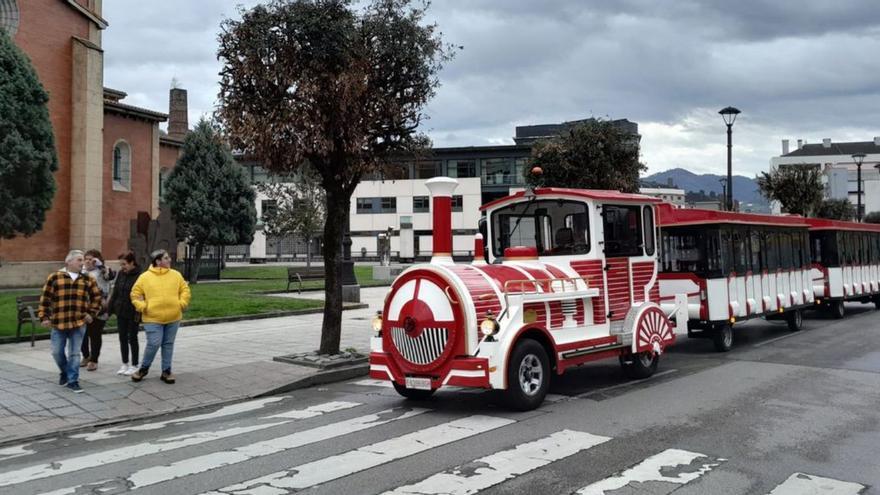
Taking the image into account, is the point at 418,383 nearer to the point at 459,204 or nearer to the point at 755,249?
the point at 755,249

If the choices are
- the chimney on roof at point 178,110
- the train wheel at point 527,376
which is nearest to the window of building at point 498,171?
the chimney on roof at point 178,110

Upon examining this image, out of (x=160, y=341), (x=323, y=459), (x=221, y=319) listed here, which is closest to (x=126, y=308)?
(x=160, y=341)

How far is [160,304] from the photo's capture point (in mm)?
9133

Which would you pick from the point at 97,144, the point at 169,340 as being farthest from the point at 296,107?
the point at 97,144

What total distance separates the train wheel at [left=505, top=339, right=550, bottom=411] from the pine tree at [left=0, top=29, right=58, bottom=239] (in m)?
23.5

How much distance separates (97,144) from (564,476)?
3059 centimetres

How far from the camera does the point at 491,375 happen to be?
712cm

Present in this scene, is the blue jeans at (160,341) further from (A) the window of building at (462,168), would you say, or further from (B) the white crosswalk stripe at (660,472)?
(A) the window of building at (462,168)

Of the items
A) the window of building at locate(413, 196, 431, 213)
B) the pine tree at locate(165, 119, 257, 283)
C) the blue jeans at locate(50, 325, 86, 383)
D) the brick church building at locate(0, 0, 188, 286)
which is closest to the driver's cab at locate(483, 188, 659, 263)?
the blue jeans at locate(50, 325, 86, 383)

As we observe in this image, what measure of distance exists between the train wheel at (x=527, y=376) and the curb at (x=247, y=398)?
3.56 m

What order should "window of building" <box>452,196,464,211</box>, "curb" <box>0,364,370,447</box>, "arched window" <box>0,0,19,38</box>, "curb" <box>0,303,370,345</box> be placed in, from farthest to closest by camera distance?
"window of building" <box>452,196,464,211</box>
"arched window" <box>0,0,19,38</box>
"curb" <box>0,303,370,345</box>
"curb" <box>0,364,370,447</box>

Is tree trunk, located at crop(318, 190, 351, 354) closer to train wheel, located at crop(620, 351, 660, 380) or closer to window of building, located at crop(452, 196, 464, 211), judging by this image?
train wheel, located at crop(620, 351, 660, 380)

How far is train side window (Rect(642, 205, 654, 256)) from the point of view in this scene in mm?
9891

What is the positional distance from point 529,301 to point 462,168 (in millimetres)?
65096
